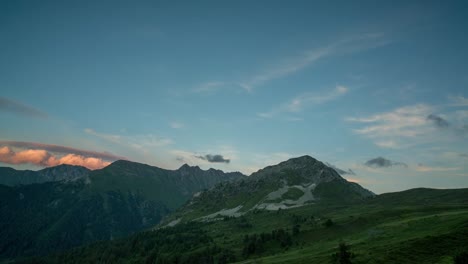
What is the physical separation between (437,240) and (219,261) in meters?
112

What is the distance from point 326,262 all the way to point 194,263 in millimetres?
128074

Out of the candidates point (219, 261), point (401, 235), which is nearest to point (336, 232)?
point (219, 261)

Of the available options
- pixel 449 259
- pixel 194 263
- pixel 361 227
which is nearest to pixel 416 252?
pixel 449 259

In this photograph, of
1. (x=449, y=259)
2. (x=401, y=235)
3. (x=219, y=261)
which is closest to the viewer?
(x=449, y=259)

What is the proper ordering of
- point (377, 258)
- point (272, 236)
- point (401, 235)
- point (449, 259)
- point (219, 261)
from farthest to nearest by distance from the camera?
point (272, 236), point (219, 261), point (401, 235), point (377, 258), point (449, 259)

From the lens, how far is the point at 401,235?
9250 cm

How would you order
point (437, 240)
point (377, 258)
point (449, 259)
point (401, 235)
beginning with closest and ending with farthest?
point (449, 259) < point (377, 258) < point (437, 240) < point (401, 235)

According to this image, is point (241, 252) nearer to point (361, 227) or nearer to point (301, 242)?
point (301, 242)

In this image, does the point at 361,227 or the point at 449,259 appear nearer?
the point at 449,259

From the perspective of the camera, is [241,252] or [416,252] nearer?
[416,252]

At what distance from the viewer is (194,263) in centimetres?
19238

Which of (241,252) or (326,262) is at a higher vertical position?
(326,262)

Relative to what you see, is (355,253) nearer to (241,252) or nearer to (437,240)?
(437,240)

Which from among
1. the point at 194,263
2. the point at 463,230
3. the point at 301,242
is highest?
the point at 463,230
